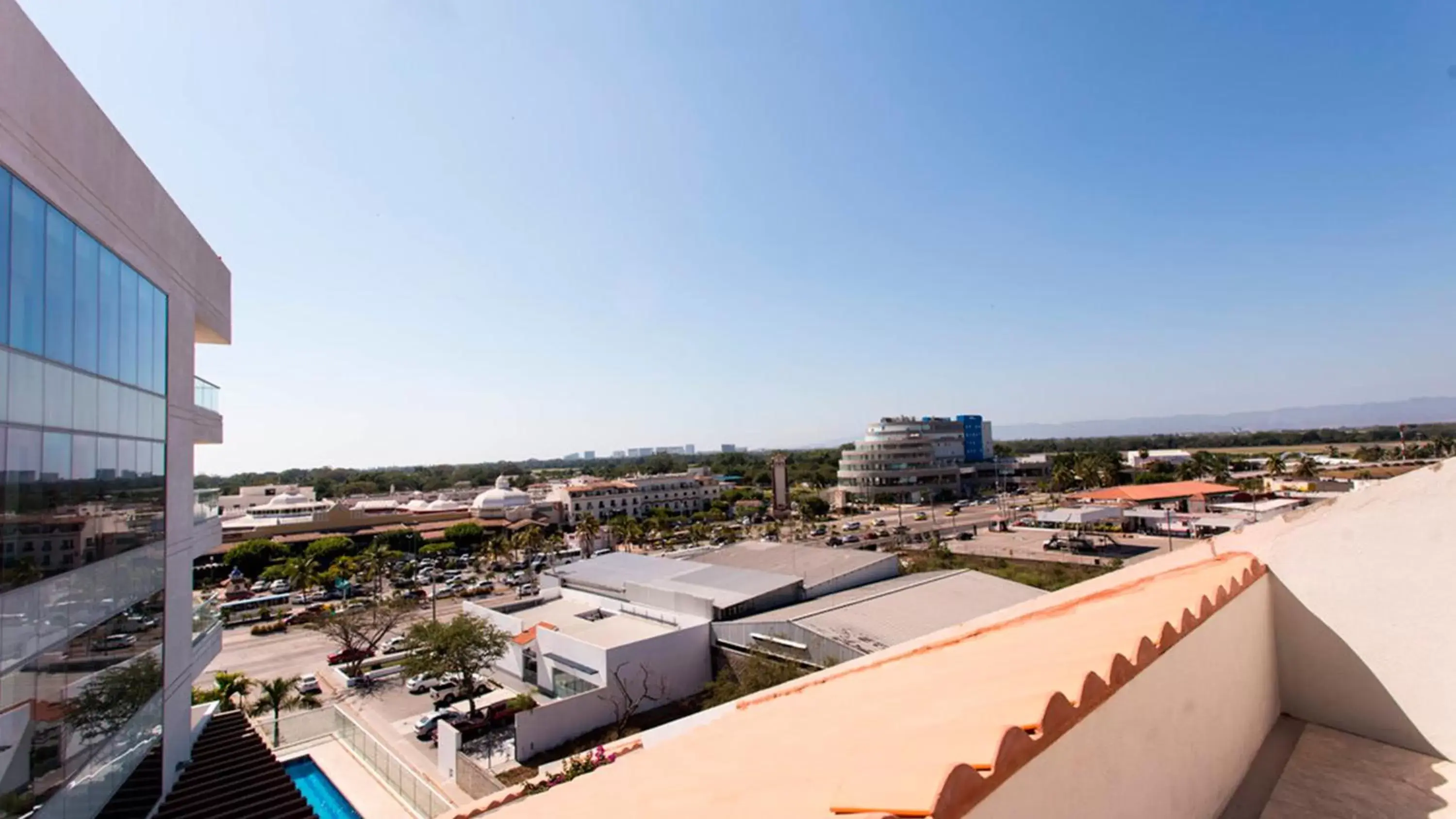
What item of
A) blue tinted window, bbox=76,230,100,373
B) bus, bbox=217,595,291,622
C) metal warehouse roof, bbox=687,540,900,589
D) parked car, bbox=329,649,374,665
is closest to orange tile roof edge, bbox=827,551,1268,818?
blue tinted window, bbox=76,230,100,373

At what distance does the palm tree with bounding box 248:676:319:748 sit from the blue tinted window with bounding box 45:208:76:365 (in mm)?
16864

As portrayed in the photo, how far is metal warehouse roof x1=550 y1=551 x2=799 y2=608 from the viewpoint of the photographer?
26953mm

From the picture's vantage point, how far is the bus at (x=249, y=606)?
128 feet

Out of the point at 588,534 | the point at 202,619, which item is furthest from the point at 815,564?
the point at 588,534

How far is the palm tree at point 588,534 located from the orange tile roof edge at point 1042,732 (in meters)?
52.0

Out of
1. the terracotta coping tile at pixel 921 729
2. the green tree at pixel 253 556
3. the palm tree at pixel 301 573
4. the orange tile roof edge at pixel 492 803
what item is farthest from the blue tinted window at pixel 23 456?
the green tree at pixel 253 556

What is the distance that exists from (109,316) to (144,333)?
1320mm

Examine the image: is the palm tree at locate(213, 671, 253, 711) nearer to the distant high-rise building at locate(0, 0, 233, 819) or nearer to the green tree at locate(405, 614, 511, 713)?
the green tree at locate(405, 614, 511, 713)

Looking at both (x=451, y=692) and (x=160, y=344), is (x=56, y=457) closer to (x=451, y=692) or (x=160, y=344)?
(x=160, y=344)

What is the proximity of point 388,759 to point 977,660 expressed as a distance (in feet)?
62.6

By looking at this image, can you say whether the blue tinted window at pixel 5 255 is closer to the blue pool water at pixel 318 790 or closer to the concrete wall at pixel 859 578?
the blue pool water at pixel 318 790

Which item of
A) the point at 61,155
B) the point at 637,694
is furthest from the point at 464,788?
the point at 61,155

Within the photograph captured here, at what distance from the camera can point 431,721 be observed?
21453 millimetres

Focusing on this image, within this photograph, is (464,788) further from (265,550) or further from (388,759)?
(265,550)
